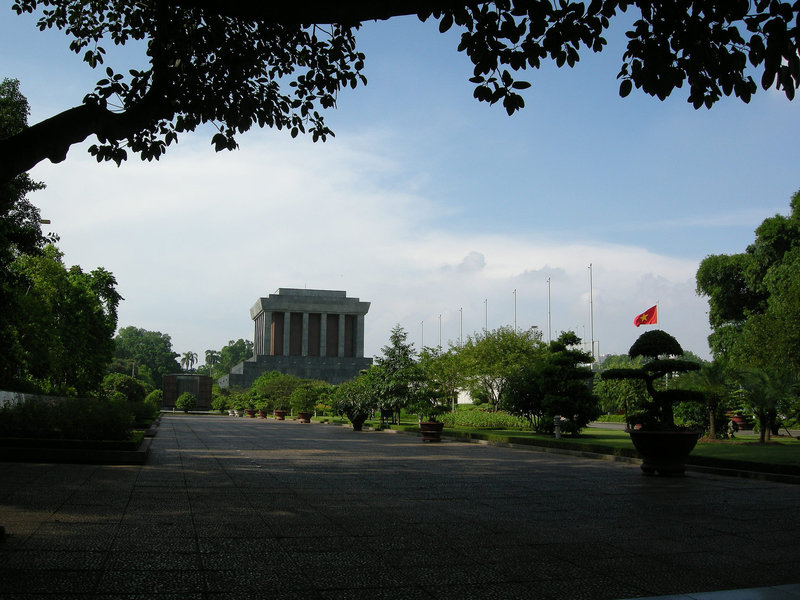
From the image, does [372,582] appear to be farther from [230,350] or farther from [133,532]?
[230,350]

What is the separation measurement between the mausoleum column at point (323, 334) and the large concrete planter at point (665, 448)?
92.9 meters

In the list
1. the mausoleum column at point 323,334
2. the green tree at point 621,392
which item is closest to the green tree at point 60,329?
the green tree at point 621,392

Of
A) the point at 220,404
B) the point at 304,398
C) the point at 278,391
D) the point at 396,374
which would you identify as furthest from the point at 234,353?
the point at 396,374

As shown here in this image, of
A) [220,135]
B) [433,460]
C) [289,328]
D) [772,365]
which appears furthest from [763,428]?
[289,328]

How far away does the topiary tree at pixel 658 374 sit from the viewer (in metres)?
14.0

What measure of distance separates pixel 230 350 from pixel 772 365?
512 ft

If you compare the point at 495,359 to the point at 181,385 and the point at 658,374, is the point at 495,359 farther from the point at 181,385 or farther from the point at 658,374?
the point at 181,385

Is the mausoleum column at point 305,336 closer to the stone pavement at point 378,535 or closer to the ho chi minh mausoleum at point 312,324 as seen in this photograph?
the ho chi minh mausoleum at point 312,324

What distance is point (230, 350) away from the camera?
17238 cm

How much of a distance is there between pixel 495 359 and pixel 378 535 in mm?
34182

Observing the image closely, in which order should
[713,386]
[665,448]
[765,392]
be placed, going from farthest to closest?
1. [713,386]
2. [765,392]
3. [665,448]

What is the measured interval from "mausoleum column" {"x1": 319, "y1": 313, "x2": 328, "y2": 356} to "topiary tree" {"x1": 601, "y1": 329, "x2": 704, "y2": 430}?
91.7 meters

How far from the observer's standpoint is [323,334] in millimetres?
105125

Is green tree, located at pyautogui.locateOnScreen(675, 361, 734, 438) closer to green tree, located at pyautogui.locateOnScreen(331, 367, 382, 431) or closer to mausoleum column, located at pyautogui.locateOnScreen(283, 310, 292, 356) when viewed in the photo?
green tree, located at pyautogui.locateOnScreen(331, 367, 382, 431)
